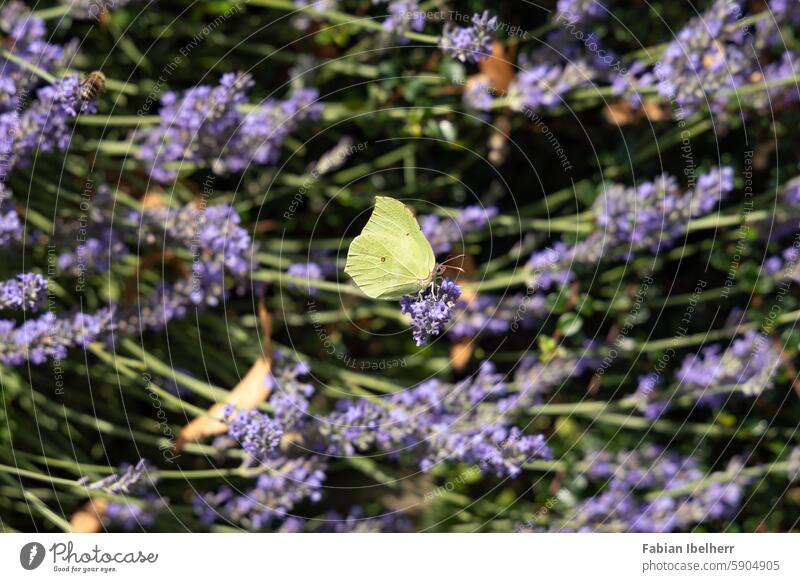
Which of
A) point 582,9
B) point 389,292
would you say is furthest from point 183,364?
point 582,9

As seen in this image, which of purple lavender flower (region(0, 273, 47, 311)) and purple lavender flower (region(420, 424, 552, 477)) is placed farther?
purple lavender flower (region(420, 424, 552, 477))

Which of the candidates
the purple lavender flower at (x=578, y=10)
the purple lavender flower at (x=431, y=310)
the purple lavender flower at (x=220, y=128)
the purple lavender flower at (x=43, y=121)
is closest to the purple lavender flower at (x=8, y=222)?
the purple lavender flower at (x=43, y=121)

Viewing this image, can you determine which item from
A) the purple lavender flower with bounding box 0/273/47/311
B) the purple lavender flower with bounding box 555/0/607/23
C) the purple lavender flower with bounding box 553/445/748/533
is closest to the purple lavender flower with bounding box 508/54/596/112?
the purple lavender flower with bounding box 555/0/607/23

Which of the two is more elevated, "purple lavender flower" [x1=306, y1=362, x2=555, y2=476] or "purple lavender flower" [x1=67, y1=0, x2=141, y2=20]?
"purple lavender flower" [x1=67, y1=0, x2=141, y2=20]

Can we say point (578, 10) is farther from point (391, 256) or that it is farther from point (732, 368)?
point (732, 368)

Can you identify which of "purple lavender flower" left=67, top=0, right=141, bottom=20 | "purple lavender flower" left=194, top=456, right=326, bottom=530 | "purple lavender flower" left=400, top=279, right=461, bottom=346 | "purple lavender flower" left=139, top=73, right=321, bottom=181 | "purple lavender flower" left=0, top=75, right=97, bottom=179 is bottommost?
"purple lavender flower" left=194, top=456, right=326, bottom=530

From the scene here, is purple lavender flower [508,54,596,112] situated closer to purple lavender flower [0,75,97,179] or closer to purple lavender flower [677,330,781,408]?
purple lavender flower [677,330,781,408]

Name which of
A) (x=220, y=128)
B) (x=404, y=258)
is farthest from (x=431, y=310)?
(x=220, y=128)
